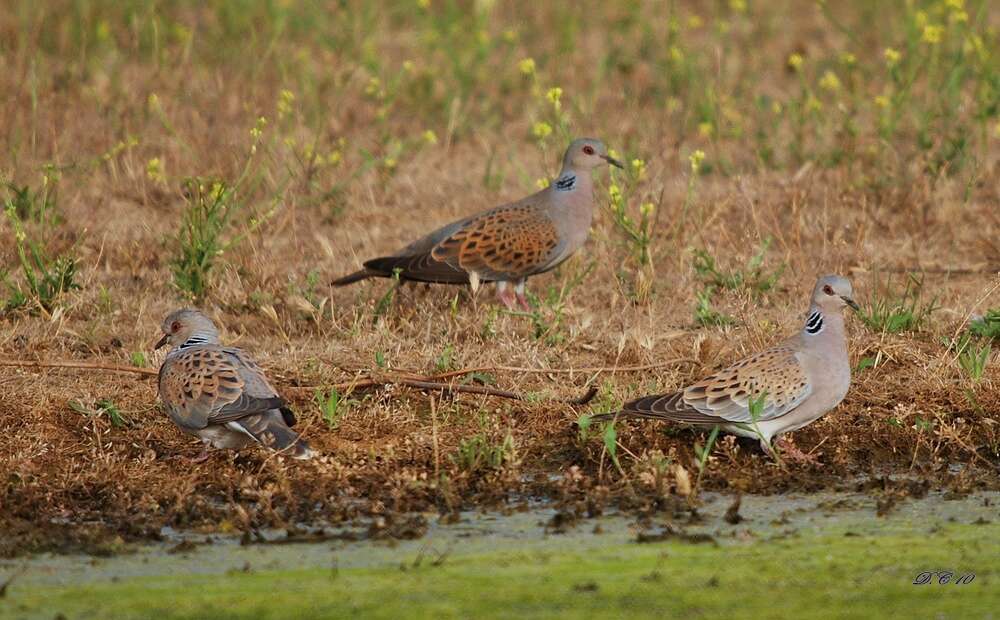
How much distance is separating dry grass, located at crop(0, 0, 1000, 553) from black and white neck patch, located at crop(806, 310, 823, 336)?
1.45 ft

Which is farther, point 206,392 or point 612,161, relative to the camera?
point 612,161

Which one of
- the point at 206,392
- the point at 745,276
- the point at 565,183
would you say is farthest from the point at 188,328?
the point at 745,276

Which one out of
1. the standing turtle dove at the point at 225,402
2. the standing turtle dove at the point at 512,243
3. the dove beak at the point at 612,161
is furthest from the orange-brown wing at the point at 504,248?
the standing turtle dove at the point at 225,402

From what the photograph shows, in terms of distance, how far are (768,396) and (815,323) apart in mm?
417

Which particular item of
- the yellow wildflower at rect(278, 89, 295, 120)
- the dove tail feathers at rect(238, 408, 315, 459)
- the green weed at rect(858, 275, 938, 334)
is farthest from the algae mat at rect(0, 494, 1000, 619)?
the yellow wildflower at rect(278, 89, 295, 120)

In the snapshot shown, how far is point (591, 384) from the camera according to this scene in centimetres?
648

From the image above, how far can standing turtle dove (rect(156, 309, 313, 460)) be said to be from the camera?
5.71 m

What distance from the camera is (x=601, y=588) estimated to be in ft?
15.3

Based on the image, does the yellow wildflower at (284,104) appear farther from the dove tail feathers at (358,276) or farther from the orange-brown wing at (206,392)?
the orange-brown wing at (206,392)

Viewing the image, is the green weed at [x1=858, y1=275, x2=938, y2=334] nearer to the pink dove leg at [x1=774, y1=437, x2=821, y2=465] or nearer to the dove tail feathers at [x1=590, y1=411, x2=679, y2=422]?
the pink dove leg at [x1=774, y1=437, x2=821, y2=465]

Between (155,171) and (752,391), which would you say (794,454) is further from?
(155,171)

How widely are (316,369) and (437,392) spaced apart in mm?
545

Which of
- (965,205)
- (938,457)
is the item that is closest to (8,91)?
(965,205)
